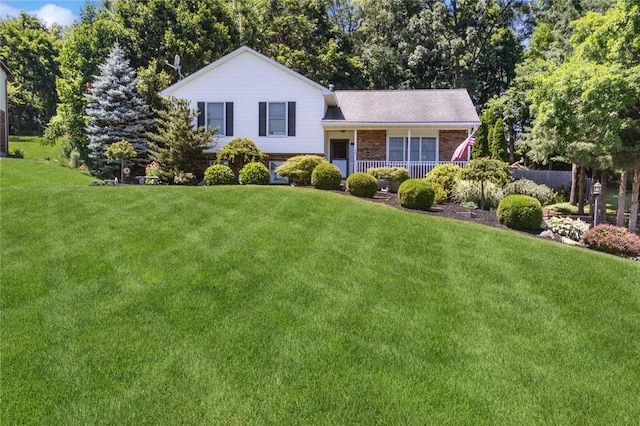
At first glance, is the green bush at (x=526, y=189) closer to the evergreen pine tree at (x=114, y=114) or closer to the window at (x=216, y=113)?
the window at (x=216, y=113)

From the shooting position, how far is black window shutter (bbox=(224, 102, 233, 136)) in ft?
65.9

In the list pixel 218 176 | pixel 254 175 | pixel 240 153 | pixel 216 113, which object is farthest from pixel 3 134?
pixel 254 175

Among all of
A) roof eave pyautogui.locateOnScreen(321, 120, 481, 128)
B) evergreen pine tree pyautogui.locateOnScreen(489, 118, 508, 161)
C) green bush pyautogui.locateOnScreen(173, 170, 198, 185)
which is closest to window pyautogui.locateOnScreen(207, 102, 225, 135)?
green bush pyautogui.locateOnScreen(173, 170, 198, 185)

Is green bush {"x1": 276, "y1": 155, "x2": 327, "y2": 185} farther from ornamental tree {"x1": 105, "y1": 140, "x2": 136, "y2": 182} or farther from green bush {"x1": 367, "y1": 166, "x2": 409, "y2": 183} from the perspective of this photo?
ornamental tree {"x1": 105, "y1": 140, "x2": 136, "y2": 182}

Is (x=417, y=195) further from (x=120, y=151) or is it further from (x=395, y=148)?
(x=120, y=151)

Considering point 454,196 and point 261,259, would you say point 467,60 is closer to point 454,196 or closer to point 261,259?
point 454,196

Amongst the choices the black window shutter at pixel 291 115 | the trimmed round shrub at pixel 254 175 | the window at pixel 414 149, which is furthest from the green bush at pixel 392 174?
the black window shutter at pixel 291 115

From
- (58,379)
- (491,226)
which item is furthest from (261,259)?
(491,226)

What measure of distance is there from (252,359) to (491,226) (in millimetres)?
7927

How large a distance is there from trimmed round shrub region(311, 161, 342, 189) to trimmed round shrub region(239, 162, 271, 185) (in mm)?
1844

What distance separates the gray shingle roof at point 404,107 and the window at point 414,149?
1.11 m

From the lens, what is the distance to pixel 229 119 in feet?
65.9

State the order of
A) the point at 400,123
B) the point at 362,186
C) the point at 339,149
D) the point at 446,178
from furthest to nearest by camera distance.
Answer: the point at 339,149, the point at 400,123, the point at 446,178, the point at 362,186

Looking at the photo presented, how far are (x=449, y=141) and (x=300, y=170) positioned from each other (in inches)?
307
